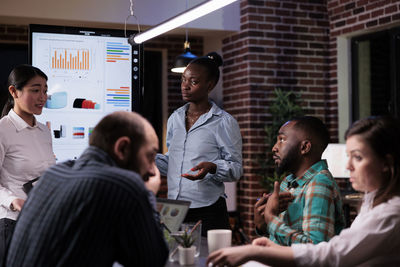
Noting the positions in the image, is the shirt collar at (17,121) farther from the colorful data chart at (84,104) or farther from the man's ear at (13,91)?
the colorful data chart at (84,104)

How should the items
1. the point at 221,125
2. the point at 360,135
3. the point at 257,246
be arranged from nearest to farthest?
1. the point at 257,246
2. the point at 360,135
3. the point at 221,125

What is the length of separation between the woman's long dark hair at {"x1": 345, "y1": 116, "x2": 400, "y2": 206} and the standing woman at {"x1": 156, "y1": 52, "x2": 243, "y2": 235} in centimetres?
140

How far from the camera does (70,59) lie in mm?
3551

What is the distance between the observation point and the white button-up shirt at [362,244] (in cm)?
168

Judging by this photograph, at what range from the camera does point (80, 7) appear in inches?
219

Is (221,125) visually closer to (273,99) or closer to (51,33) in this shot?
(51,33)

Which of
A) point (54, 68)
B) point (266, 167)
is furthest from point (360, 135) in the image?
point (266, 167)

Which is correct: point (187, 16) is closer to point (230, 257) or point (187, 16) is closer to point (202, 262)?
point (202, 262)

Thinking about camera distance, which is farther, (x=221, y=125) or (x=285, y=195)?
(x=221, y=125)

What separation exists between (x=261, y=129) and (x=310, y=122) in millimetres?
3661

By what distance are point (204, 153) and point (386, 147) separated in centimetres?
160

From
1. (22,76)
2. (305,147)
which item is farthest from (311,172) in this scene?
(22,76)

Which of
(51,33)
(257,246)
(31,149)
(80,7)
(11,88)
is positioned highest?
(80,7)

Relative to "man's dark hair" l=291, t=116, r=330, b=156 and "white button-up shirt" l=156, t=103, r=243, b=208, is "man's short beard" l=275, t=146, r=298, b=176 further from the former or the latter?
"white button-up shirt" l=156, t=103, r=243, b=208
